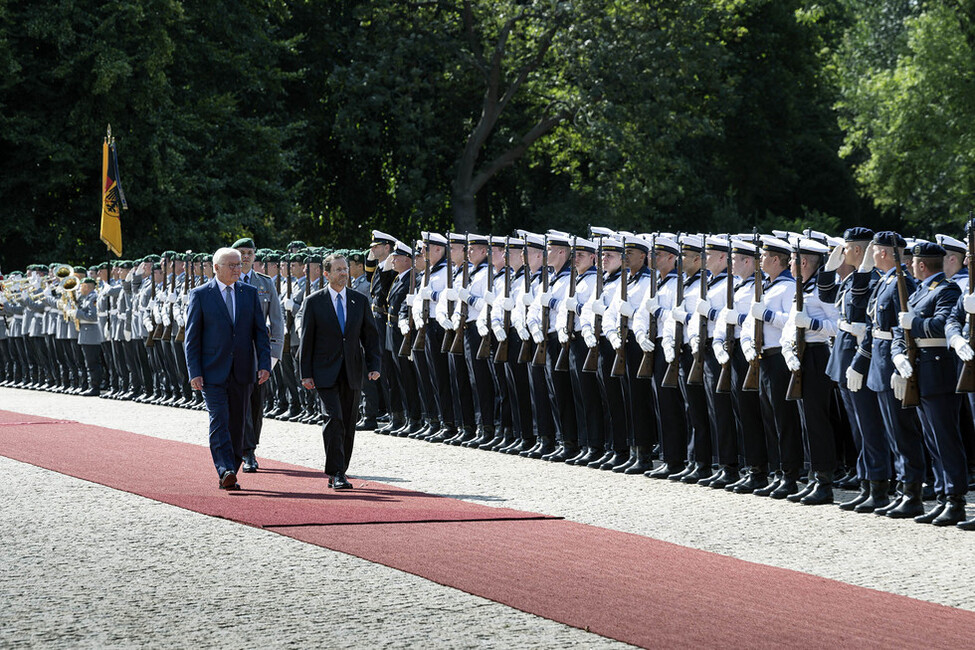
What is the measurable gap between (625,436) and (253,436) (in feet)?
10.2

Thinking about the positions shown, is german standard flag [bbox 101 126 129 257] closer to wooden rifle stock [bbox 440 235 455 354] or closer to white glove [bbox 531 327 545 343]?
wooden rifle stock [bbox 440 235 455 354]

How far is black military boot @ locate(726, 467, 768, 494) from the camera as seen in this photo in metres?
11.9

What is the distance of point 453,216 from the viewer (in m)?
41.0

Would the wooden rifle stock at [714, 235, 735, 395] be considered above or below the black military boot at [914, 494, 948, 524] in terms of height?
above

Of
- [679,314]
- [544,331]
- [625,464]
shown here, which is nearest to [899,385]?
[679,314]

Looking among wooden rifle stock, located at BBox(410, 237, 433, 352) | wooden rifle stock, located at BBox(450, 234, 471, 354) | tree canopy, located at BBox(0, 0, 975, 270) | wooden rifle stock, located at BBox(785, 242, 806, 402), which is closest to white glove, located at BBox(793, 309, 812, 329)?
wooden rifle stock, located at BBox(785, 242, 806, 402)

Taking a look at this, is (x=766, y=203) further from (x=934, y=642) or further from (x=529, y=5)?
(x=934, y=642)

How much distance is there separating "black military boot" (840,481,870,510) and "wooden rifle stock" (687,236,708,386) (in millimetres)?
1659

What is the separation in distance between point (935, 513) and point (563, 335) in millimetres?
4336

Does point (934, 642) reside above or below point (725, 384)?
below

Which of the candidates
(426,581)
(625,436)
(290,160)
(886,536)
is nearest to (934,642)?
(426,581)

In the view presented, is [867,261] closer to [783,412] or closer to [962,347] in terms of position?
[962,347]

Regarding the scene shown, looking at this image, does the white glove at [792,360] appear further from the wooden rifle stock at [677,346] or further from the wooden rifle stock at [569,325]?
the wooden rifle stock at [569,325]

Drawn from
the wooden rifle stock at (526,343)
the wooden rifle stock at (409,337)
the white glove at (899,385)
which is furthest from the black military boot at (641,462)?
the wooden rifle stock at (409,337)
